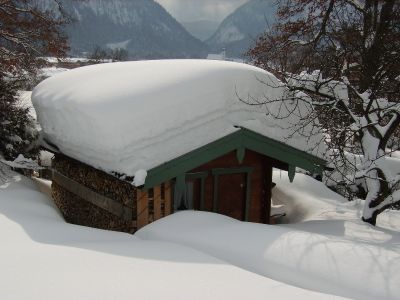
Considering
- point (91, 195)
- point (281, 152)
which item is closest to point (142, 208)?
point (91, 195)

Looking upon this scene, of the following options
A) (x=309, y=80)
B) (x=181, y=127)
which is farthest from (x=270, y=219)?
(x=181, y=127)

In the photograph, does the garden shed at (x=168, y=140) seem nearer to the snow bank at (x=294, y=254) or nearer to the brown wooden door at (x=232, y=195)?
the brown wooden door at (x=232, y=195)

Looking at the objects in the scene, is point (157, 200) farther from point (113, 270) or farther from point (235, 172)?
point (113, 270)

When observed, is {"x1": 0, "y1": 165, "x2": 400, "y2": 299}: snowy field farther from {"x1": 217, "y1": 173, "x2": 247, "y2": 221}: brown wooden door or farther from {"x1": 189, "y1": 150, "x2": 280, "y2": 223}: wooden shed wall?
{"x1": 217, "y1": 173, "x2": 247, "y2": 221}: brown wooden door

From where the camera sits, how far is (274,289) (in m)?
4.13

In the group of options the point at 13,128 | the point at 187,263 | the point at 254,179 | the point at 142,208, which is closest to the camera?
the point at 187,263

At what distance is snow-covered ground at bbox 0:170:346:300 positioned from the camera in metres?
3.89

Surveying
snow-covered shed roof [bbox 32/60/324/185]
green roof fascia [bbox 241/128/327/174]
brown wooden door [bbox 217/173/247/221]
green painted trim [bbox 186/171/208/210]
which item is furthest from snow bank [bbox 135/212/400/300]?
brown wooden door [bbox 217/173/247/221]

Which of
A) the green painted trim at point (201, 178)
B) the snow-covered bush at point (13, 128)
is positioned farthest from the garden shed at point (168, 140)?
the snow-covered bush at point (13, 128)

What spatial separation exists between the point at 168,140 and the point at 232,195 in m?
2.69

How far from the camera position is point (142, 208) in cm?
737

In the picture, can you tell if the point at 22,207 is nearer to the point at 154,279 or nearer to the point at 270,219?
the point at 154,279

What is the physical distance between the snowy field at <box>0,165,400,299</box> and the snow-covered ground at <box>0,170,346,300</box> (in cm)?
1

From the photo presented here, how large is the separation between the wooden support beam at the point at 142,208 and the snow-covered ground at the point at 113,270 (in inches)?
48.5
